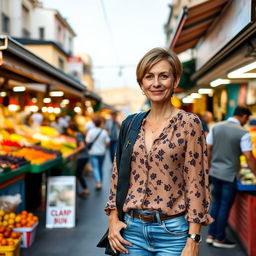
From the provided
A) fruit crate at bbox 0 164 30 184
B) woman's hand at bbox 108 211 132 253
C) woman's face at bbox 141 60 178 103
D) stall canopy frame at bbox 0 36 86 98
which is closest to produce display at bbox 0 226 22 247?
fruit crate at bbox 0 164 30 184

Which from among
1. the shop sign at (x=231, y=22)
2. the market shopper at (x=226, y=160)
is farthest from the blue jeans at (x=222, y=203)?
the shop sign at (x=231, y=22)

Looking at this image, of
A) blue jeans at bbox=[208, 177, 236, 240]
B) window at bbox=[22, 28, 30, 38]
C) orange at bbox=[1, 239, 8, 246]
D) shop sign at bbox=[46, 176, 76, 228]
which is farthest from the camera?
window at bbox=[22, 28, 30, 38]

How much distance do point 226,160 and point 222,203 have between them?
0.64 m

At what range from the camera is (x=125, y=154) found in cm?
213

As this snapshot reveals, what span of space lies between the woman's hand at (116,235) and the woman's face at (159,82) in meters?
0.77

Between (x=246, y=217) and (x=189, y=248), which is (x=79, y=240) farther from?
(x=189, y=248)

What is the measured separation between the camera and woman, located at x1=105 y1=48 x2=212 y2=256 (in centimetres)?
197

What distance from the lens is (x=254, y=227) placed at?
4.75 meters

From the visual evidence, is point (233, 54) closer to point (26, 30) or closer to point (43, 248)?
point (43, 248)

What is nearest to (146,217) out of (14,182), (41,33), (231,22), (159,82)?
(159,82)

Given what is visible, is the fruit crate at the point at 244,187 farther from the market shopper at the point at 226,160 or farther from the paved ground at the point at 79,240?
the paved ground at the point at 79,240

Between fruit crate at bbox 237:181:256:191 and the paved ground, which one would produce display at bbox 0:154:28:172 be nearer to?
the paved ground

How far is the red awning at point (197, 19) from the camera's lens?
5.84 metres

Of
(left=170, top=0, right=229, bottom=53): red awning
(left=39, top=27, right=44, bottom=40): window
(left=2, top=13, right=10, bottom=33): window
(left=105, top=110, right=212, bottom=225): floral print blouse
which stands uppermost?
(left=39, top=27, right=44, bottom=40): window
